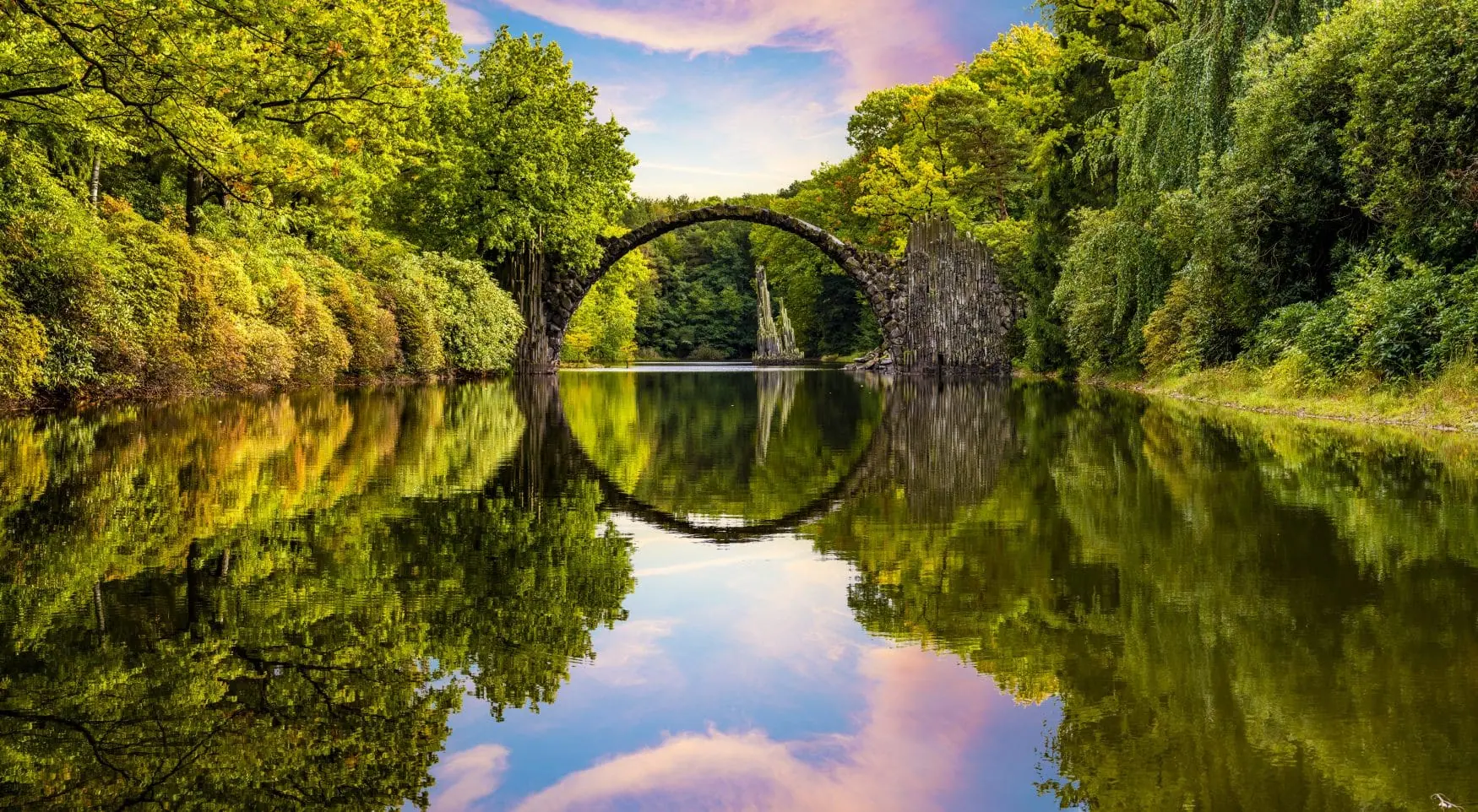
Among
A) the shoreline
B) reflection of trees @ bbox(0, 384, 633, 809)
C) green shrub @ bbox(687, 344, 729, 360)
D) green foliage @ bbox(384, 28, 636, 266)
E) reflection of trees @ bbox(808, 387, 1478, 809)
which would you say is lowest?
reflection of trees @ bbox(0, 384, 633, 809)

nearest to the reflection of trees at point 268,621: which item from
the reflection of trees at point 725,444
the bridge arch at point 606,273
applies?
the reflection of trees at point 725,444

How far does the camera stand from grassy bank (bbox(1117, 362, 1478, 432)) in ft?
37.0

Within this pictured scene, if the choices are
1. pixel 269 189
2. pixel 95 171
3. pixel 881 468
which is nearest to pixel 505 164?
pixel 269 189

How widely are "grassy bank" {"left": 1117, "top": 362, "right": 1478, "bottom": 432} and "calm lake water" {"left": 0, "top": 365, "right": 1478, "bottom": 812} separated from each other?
4296 mm

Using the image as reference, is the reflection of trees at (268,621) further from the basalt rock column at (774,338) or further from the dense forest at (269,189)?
the basalt rock column at (774,338)

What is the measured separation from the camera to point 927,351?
3738 centimetres

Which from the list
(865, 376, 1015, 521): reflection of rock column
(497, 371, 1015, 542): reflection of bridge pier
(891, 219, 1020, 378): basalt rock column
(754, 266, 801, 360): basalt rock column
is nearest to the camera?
(497, 371, 1015, 542): reflection of bridge pier

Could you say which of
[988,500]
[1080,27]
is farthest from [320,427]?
[1080,27]

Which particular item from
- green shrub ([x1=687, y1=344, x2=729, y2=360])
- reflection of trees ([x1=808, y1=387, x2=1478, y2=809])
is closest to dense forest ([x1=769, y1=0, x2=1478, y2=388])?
reflection of trees ([x1=808, y1=387, x2=1478, y2=809])

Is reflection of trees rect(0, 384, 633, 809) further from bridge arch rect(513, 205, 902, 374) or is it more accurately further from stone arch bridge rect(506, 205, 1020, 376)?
stone arch bridge rect(506, 205, 1020, 376)

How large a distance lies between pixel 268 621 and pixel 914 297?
34492mm

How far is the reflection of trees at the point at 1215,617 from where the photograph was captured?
8.34 ft

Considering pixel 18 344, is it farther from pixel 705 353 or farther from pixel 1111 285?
pixel 705 353

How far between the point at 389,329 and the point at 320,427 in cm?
1217
